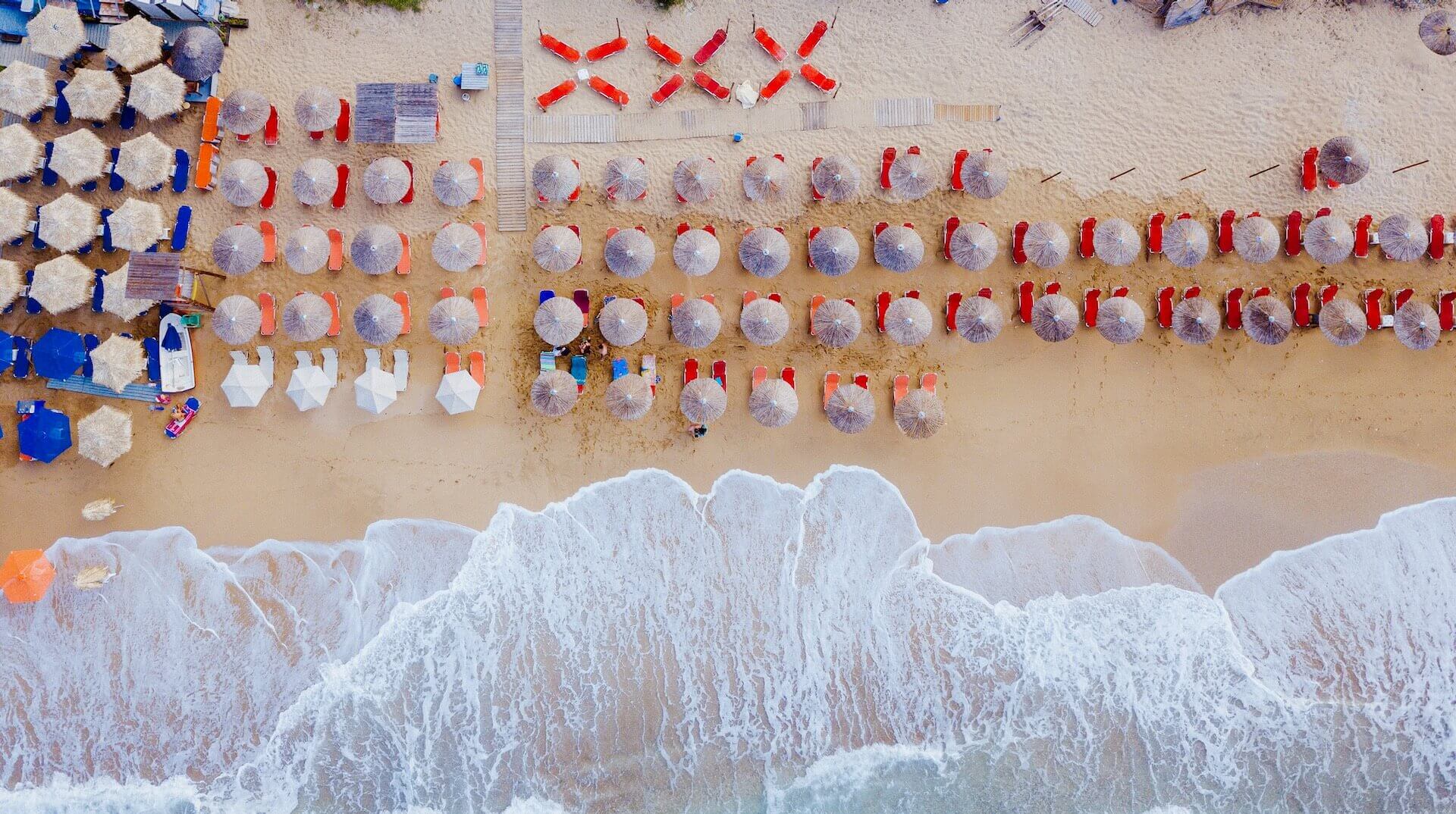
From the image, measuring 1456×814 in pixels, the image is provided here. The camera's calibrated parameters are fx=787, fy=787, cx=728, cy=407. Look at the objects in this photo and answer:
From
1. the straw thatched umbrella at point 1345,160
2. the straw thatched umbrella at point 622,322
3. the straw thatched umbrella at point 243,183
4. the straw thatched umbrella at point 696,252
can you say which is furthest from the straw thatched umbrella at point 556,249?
the straw thatched umbrella at point 1345,160

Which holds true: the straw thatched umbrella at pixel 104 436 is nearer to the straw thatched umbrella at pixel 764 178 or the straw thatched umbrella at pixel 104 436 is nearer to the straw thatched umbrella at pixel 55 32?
the straw thatched umbrella at pixel 55 32

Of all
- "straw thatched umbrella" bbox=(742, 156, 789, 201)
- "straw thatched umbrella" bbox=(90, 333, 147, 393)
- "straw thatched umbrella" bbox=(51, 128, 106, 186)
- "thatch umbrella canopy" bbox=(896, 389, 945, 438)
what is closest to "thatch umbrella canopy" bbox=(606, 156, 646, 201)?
"straw thatched umbrella" bbox=(742, 156, 789, 201)

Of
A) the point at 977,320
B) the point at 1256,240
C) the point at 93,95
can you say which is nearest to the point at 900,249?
the point at 977,320

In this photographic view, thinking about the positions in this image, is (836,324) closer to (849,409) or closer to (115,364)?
(849,409)

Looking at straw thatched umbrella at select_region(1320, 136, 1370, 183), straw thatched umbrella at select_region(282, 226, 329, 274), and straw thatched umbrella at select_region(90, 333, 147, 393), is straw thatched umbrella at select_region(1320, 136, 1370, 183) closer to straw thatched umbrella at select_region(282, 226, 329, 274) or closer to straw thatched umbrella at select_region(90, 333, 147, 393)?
straw thatched umbrella at select_region(282, 226, 329, 274)

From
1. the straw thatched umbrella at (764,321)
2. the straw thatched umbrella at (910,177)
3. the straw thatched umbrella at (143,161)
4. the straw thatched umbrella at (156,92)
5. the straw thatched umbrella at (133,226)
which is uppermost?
the straw thatched umbrella at (156,92)
